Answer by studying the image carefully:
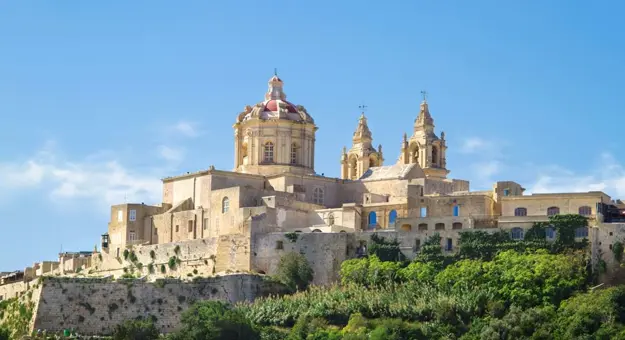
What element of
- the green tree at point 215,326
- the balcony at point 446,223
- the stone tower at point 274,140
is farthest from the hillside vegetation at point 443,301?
the stone tower at point 274,140

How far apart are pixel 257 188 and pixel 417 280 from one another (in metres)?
11.3

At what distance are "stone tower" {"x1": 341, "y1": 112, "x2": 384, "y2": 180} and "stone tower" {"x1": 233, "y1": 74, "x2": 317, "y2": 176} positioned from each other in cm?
588

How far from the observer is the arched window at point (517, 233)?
63.7m

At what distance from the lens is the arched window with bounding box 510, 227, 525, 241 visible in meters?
63.7

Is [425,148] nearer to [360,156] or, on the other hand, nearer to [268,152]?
[360,156]

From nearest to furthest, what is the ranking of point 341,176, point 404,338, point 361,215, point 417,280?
point 404,338 < point 417,280 < point 361,215 < point 341,176

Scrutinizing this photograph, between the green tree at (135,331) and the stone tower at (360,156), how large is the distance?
21.5 meters

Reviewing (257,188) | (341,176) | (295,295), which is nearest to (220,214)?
(257,188)

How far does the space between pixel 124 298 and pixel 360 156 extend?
20.6 meters

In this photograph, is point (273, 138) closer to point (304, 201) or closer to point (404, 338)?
point (304, 201)

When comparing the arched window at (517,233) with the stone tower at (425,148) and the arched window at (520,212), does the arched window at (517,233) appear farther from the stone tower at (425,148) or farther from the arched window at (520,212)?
the stone tower at (425,148)

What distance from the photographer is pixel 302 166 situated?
2921 inches

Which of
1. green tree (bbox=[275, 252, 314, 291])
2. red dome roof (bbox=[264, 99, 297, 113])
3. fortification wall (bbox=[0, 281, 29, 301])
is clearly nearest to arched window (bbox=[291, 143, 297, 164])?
red dome roof (bbox=[264, 99, 297, 113])

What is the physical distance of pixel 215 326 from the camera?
192ft
